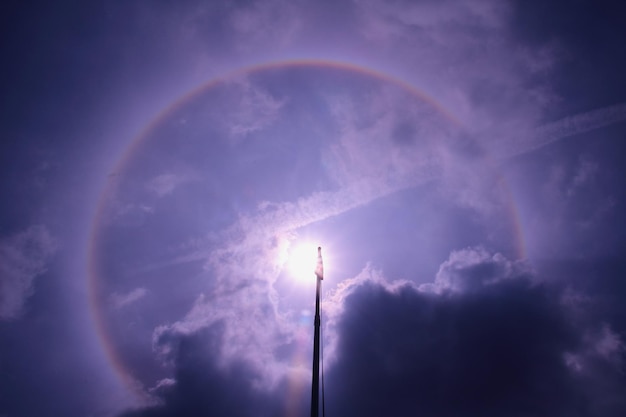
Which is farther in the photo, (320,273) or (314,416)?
(320,273)

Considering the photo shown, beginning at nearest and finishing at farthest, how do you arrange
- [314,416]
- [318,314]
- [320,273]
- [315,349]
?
[314,416]
[315,349]
[318,314]
[320,273]

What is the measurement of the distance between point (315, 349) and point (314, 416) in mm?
3160

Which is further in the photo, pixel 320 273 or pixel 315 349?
pixel 320 273

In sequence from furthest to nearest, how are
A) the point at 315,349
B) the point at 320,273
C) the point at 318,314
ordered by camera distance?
the point at 320,273 < the point at 318,314 < the point at 315,349

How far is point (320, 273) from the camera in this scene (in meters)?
20.5

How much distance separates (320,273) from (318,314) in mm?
3312

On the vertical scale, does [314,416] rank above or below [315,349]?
below

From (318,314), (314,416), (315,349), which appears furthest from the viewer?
(318,314)

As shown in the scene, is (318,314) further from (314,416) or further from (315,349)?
(314,416)

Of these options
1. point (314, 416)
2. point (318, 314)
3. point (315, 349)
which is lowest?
point (314, 416)

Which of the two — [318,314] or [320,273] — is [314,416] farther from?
[320,273]

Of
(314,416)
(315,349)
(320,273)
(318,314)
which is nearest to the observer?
(314,416)

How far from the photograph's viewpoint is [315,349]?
607 inches

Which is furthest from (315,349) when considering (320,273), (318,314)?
(320,273)
